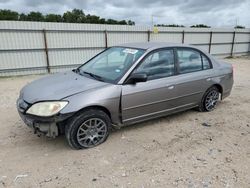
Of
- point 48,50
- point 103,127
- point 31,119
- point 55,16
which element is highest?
point 55,16

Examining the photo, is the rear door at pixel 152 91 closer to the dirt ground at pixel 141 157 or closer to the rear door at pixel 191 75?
the rear door at pixel 191 75

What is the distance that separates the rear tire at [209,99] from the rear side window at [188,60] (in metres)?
0.63

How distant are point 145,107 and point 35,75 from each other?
7.71m

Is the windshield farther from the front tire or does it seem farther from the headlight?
the headlight

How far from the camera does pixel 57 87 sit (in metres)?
3.26

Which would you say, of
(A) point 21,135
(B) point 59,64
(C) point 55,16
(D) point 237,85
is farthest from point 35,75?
(C) point 55,16

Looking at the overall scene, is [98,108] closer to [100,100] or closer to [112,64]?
[100,100]

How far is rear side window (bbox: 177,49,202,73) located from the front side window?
217 millimetres

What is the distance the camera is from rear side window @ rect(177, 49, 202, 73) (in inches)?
161

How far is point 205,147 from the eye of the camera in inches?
132

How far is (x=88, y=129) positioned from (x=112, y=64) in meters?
1.26

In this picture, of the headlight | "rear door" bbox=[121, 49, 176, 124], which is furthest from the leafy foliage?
the headlight

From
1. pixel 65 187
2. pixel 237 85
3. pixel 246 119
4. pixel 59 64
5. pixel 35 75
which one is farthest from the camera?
pixel 59 64

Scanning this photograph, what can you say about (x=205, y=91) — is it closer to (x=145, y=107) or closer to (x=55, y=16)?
(x=145, y=107)
